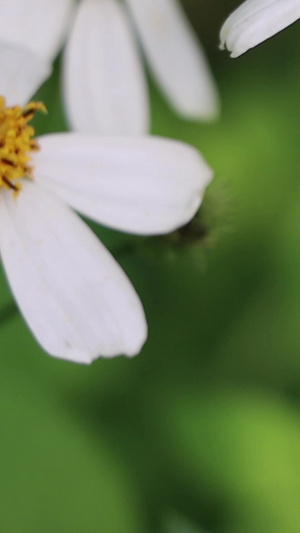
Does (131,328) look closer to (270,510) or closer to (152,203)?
(152,203)

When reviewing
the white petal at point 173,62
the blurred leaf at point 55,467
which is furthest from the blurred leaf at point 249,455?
the white petal at point 173,62

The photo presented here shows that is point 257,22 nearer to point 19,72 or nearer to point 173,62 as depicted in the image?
point 19,72

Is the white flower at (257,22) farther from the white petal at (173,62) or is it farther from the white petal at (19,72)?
the white petal at (173,62)

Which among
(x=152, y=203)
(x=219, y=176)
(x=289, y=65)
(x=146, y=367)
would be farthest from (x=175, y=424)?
(x=289, y=65)

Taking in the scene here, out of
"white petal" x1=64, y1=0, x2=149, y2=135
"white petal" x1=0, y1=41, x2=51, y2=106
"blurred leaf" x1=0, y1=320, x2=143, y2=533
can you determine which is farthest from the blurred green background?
"white petal" x1=0, y1=41, x2=51, y2=106

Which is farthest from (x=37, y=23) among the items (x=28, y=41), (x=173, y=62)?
(x=173, y=62)

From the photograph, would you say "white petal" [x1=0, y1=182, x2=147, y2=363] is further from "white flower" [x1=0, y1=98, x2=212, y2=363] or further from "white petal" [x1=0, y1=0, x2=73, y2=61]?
"white petal" [x1=0, y1=0, x2=73, y2=61]
